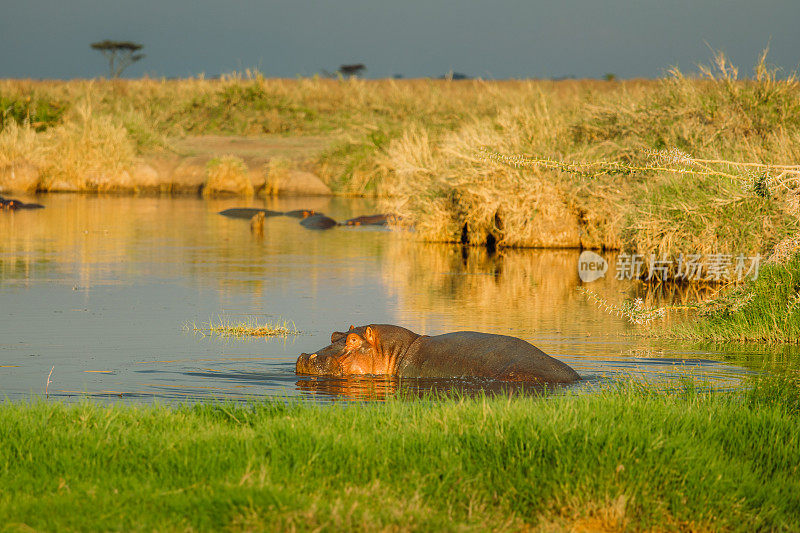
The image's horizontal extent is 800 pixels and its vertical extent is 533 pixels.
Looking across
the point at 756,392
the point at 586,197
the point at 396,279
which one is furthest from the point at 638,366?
the point at 586,197

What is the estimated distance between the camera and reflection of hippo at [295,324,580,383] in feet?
30.4

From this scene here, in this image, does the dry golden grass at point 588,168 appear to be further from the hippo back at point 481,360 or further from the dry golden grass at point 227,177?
the dry golden grass at point 227,177

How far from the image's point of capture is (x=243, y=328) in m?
12.1

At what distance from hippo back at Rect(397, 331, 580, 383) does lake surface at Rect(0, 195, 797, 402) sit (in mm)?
190

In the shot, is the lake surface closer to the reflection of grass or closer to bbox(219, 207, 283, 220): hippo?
the reflection of grass

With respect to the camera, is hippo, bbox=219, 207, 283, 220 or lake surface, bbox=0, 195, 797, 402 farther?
hippo, bbox=219, 207, 283, 220

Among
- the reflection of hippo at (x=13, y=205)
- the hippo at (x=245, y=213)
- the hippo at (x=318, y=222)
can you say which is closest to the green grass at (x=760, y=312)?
the hippo at (x=318, y=222)

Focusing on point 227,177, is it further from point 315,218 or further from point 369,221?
point 315,218

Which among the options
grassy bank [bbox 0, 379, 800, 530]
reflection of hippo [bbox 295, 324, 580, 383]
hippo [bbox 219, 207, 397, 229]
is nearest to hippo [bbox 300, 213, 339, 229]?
hippo [bbox 219, 207, 397, 229]

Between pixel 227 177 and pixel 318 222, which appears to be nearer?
pixel 318 222

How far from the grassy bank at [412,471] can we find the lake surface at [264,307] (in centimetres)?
235

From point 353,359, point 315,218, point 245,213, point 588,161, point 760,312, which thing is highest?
point 588,161

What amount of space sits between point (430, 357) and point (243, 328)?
130 inches

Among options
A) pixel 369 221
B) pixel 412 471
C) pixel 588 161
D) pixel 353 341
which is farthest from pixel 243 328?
pixel 369 221
